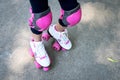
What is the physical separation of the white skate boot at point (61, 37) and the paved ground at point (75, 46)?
5cm

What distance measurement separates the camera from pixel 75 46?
63.2 inches

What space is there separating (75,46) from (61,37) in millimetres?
137

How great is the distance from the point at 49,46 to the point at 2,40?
0.33 metres

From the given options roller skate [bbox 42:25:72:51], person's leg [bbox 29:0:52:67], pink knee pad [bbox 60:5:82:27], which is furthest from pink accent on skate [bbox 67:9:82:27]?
roller skate [bbox 42:25:72:51]

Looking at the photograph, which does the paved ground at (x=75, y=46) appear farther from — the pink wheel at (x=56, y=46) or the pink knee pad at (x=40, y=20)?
the pink knee pad at (x=40, y=20)

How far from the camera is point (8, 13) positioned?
6.03 feet

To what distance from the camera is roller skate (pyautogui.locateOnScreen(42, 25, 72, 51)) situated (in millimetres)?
1523

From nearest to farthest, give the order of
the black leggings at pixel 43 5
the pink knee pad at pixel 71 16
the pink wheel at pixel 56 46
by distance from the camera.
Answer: the black leggings at pixel 43 5, the pink knee pad at pixel 71 16, the pink wheel at pixel 56 46

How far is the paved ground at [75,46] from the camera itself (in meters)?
1.47

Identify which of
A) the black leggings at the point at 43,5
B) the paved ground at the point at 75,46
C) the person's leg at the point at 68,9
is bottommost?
the paved ground at the point at 75,46

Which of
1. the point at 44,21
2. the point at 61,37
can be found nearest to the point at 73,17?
the point at 44,21

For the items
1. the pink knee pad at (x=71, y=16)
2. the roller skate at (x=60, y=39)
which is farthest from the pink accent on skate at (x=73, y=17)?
the roller skate at (x=60, y=39)

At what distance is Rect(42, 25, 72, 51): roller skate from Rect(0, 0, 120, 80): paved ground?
3 centimetres

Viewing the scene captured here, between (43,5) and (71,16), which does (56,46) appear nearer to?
(71,16)
